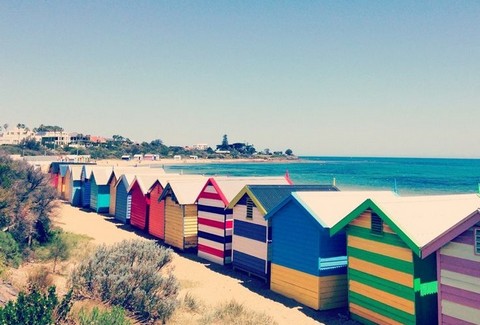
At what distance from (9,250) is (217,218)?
26.5 feet

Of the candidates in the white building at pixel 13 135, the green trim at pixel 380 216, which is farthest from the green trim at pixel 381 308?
the white building at pixel 13 135

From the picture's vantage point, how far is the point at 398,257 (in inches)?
392

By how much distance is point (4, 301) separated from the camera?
8.84 meters

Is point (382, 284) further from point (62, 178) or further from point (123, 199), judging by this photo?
point (62, 178)

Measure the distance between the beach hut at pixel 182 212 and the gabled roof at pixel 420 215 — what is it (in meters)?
9.87

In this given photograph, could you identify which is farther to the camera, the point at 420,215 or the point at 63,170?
the point at 63,170

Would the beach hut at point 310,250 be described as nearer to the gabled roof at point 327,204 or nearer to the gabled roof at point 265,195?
the gabled roof at point 327,204

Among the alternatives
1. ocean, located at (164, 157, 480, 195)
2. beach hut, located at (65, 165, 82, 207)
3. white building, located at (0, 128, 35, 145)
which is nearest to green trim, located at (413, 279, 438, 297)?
ocean, located at (164, 157, 480, 195)

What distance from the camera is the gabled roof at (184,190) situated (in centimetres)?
1977

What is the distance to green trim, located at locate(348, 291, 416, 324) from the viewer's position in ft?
32.0

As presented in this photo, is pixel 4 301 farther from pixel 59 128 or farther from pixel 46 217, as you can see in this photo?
pixel 59 128

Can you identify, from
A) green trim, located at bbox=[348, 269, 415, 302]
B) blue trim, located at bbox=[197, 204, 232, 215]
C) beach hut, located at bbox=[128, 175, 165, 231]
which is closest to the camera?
green trim, located at bbox=[348, 269, 415, 302]

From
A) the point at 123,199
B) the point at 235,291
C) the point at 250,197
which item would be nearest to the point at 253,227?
the point at 250,197

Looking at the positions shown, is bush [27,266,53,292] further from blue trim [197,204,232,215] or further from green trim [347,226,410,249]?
green trim [347,226,410,249]
